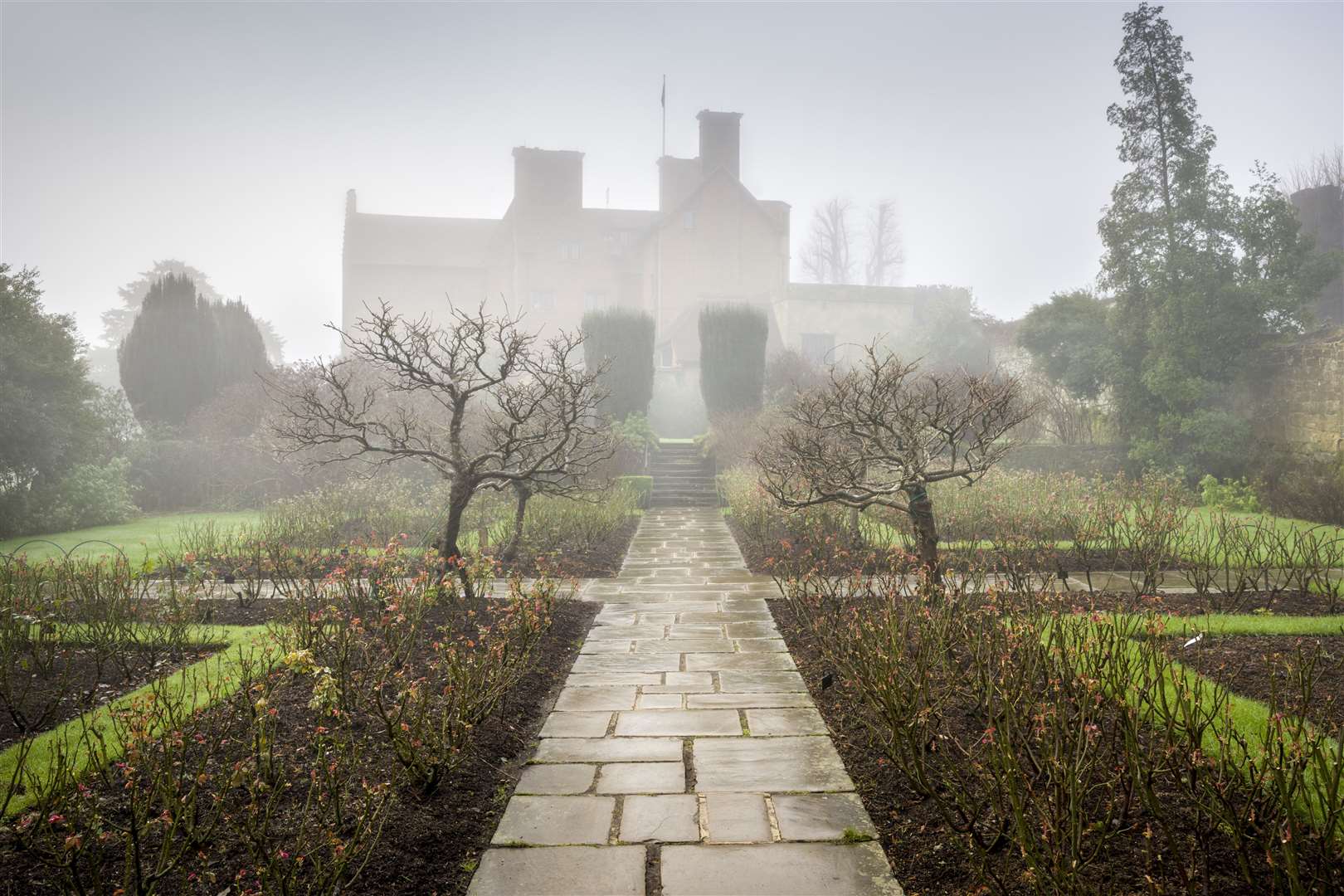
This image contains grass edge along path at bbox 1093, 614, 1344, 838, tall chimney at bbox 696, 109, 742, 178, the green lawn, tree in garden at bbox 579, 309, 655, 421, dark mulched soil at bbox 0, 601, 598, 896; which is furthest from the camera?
tall chimney at bbox 696, 109, 742, 178

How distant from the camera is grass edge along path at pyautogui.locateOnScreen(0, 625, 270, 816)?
3.22 m

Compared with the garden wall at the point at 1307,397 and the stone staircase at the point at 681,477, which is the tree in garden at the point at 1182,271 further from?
the stone staircase at the point at 681,477

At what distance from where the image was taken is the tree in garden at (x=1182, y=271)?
1534 cm

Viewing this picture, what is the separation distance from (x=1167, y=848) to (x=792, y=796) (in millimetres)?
1252

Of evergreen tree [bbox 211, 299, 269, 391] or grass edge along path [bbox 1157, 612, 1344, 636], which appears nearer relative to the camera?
grass edge along path [bbox 1157, 612, 1344, 636]

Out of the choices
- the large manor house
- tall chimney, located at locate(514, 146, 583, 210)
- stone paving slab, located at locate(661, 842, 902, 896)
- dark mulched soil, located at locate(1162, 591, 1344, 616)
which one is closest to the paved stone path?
stone paving slab, located at locate(661, 842, 902, 896)

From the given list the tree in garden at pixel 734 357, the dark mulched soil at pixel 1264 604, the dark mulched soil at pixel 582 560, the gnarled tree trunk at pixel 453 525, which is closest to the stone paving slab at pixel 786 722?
the dark mulched soil at pixel 1264 604

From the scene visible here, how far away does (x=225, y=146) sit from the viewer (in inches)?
688

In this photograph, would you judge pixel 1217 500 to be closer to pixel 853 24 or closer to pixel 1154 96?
pixel 1154 96

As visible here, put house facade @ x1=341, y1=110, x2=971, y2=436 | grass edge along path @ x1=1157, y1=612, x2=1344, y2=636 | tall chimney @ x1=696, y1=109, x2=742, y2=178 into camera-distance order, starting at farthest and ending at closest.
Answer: tall chimney @ x1=696, y1=109, x2=742, y2=178 → house facade @ x1=341, y1=110, x2=971, y2=436 → grass edge along path @ x1=1157, y1=612, x2=1344, y2=636

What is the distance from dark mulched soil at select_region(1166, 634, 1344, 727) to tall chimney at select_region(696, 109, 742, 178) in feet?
110

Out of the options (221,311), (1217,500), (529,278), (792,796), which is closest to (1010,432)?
(1217,500)

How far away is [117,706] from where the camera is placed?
362cm

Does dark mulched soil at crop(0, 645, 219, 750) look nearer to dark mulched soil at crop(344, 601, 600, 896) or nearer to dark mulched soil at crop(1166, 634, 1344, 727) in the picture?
dark mulched soil at crop(344, 601, 600, 896)
